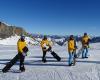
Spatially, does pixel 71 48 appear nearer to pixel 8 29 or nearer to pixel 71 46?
pixel 71 46

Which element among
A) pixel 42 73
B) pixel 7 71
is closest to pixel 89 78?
pixel 42 73

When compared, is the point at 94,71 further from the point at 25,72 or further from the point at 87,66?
the point at 25,72

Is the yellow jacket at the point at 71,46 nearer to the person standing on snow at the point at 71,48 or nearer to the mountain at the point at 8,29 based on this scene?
the person standing on snow at the point at 71,48

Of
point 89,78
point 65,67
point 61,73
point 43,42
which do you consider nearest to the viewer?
point 89,78

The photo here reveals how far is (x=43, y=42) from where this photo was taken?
20.4 metres

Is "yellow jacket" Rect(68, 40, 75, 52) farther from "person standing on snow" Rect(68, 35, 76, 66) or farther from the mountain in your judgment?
the mountain

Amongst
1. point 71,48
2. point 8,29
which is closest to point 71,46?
point 71,48

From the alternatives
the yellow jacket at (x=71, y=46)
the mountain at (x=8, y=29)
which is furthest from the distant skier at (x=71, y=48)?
the mountain at (x=8, y=29)

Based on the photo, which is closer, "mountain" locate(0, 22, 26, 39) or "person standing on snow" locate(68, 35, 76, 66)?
"person standing on snow" locate(68, 35, 76, 66)

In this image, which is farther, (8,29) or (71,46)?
(8,29)

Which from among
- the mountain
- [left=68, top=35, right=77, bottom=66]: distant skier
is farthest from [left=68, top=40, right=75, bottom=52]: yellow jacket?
the mountain

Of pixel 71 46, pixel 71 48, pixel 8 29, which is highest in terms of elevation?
pixel 8 29

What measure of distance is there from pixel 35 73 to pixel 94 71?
3593mm

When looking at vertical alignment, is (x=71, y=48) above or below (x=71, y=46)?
below
